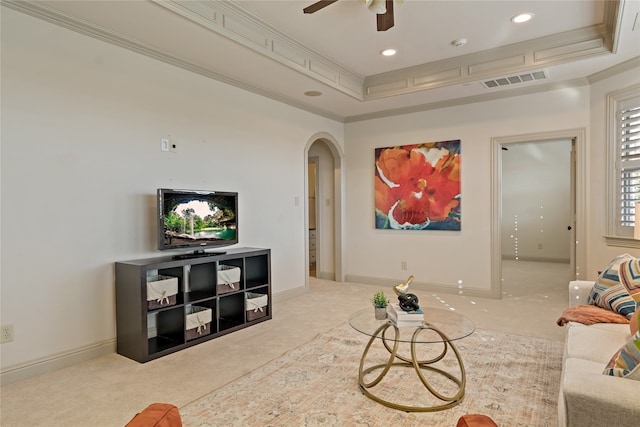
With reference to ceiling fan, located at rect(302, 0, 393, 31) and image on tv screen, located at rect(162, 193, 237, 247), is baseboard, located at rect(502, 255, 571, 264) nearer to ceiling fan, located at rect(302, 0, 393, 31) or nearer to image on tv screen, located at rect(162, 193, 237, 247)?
image on tv screen, located at rect(162, 193, 237, 247)

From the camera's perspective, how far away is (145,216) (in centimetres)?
Result: 335

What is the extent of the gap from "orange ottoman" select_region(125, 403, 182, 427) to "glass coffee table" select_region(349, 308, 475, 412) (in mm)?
1545

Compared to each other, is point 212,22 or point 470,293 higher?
point 212,22

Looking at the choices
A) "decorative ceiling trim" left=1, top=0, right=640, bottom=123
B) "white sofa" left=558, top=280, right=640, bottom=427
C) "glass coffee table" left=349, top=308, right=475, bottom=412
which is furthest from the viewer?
"decorative ceiling trim" left=1, top=0, right=640, bottom=123

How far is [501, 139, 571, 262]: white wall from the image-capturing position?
798 centimetres

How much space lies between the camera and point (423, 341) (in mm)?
2223

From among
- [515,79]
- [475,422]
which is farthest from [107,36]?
[515,79]

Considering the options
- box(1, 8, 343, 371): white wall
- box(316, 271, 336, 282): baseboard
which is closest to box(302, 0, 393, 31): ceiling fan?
box(1, 8, 343, 371): white wall

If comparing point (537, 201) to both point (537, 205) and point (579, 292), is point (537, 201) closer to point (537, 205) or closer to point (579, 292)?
point (537, 205)

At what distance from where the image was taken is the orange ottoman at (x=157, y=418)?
0.88 meters

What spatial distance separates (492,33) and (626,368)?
3.36 meters

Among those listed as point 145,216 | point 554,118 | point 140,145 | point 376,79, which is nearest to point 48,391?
point 145,216

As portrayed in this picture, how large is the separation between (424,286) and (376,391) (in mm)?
3193

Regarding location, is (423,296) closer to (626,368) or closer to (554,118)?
(554,118)
